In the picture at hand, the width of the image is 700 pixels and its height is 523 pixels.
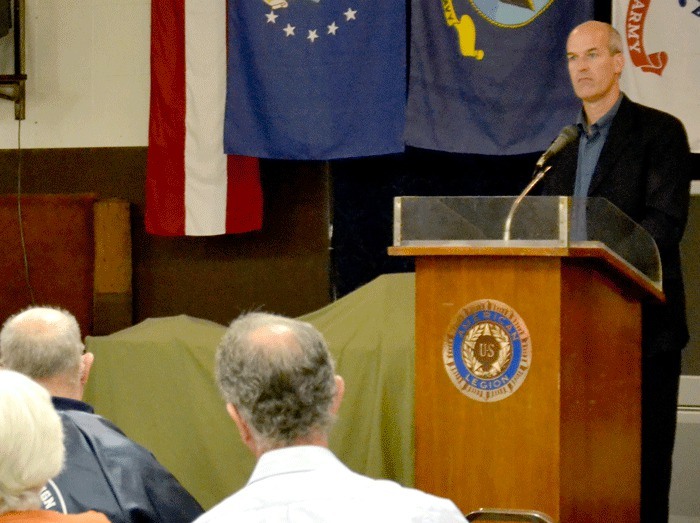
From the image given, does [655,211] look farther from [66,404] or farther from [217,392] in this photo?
[217,392]

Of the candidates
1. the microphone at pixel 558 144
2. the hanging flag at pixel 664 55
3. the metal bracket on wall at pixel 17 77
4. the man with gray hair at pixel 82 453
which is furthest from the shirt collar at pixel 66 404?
the metal bracket on wall at pixel 17 77

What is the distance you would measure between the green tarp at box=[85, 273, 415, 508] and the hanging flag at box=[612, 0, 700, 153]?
1.32 meters

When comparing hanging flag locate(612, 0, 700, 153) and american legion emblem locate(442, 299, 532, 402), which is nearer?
american legion emblem locate(442, 299, 532, 402)

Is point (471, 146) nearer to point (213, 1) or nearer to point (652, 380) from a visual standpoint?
point (213, 1)

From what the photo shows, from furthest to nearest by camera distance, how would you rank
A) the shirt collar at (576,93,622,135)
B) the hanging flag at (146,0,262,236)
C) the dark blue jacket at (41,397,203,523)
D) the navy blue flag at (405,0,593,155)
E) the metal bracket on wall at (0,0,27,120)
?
the metal bracket on wall at (0,0,27,120) → the hanging flag at (146,0,262,236) → the navy blue flag at (405,0,593,155) → the shirt collar at (576,93,622,135) → the dark blue jacket at (41,397,203,523)

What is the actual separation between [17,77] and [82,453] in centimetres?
384

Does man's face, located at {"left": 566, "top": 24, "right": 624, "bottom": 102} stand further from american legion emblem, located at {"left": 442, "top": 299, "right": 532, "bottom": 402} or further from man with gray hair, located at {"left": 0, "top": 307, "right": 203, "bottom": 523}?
man with gray hair, located at {"left": 0, "top": 307, "right": 203, "bottom": 523}

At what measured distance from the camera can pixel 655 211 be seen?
3053mm

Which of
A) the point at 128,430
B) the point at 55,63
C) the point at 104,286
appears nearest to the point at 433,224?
the point at 128,430

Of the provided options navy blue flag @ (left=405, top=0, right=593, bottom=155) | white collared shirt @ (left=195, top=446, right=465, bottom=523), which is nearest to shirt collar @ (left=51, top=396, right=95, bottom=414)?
white collared shirt @ (left=195, top=446, right=465, bottom=523)

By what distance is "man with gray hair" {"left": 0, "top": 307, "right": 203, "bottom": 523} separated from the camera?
2242 millimetres

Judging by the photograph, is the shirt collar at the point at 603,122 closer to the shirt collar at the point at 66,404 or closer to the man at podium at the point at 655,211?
the man at podium at the point at 655,211

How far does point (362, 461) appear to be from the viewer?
4215 mm

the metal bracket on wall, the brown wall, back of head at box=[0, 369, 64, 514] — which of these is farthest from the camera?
the metal bracket on wall
